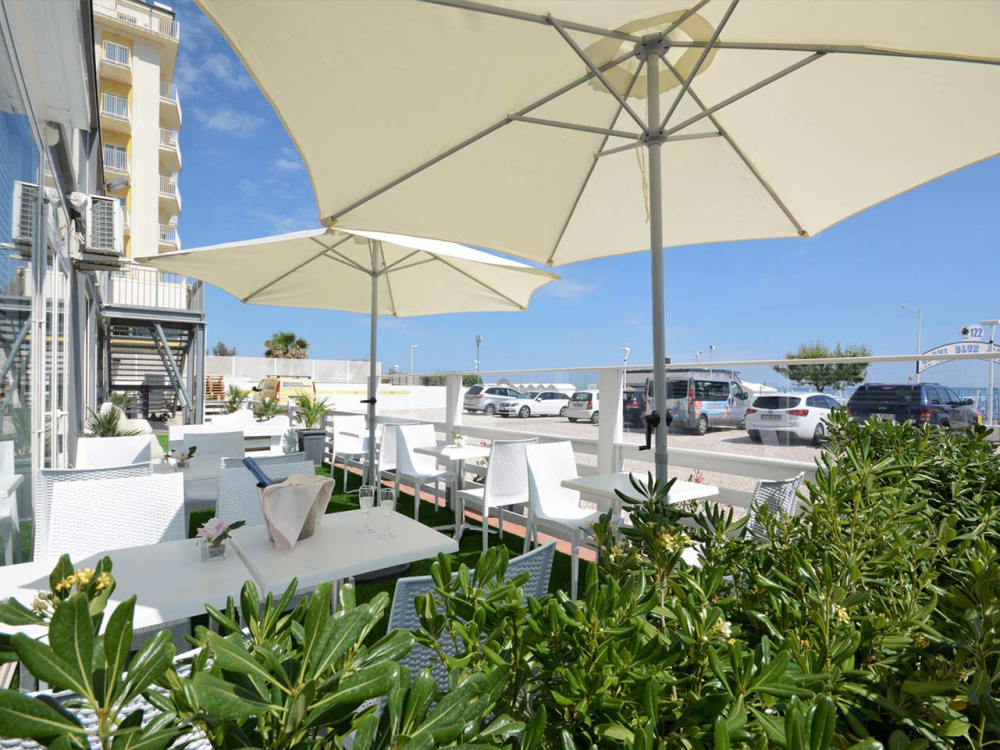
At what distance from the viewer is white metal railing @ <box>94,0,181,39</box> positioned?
18.6 m

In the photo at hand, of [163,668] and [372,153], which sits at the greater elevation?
[372,153]

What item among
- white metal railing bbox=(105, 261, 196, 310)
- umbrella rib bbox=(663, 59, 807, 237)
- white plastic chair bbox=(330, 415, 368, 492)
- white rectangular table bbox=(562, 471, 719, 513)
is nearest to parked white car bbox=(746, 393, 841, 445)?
white rectangular table bbox=(562, 471, 719, 513)

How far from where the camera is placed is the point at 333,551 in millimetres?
2332

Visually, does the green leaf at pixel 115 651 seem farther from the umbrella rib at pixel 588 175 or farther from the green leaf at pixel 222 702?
the umbrella rib at pixel 588 175

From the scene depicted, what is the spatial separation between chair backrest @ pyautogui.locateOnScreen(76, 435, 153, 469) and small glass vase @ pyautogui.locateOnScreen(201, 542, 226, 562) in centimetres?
290

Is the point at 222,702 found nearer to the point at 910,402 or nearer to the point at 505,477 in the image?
the point at 505,477

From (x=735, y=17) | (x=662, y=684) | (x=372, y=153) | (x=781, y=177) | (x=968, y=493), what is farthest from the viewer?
(x=781, y=177)

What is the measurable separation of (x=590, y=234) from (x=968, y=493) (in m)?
2.79

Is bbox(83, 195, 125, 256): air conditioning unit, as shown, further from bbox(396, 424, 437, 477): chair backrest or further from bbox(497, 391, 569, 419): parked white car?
bbox(497, 391, 569, 419): parked white car

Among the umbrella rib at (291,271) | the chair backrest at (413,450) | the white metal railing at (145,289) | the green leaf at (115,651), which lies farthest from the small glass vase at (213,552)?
the white metal railing at (145,289)

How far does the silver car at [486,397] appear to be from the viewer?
666 cm

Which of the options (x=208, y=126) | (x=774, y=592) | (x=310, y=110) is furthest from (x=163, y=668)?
(x=208, y=126)

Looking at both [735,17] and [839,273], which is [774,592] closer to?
[735,17]

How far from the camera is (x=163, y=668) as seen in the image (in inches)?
18.9
